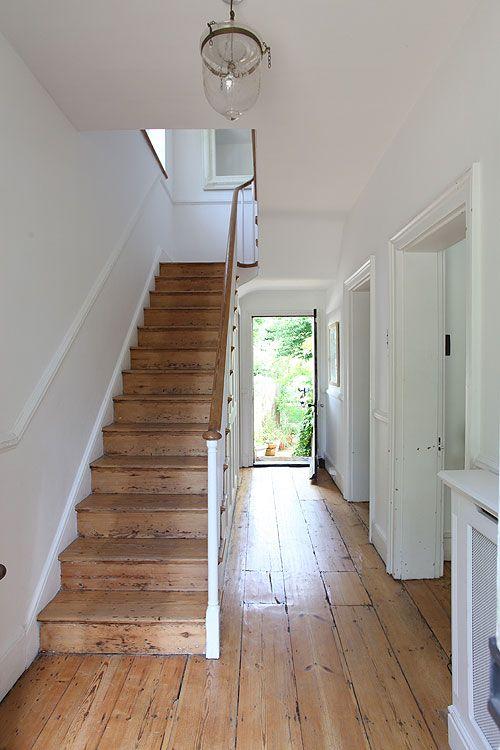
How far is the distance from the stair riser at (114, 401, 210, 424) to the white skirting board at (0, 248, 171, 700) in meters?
0.11

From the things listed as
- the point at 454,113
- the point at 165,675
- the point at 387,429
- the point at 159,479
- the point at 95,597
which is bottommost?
the point at 165,675

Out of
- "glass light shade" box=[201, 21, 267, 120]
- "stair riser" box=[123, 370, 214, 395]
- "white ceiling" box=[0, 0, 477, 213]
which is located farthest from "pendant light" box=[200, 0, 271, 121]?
"stair riser" box=[123, 370, 214, 395]

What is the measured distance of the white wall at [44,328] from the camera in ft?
6.22

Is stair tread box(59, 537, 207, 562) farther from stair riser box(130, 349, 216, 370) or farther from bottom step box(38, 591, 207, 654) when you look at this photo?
stair riser box(130, 349, 216, 370)

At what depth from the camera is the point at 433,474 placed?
8.55 feet

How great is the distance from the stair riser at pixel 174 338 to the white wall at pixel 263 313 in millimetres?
1699

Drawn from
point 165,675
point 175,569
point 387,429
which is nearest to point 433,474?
point 387,429

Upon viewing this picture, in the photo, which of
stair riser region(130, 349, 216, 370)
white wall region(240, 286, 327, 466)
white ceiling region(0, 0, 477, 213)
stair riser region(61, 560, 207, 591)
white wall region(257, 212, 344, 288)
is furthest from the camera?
white wall region(240, 286, 327, 466)

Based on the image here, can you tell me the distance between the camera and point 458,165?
5.90ft

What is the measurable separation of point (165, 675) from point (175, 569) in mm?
466

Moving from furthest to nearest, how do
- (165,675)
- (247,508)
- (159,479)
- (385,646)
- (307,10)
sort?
1. (247,508)
2. (159,479)
3. (385,646)
4. (165,675)
5. (307,10)

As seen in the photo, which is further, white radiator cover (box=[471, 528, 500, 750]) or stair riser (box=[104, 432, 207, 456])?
stair riser (box=[104, 432, 207, 456])

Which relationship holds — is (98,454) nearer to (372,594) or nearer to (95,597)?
(95,597)

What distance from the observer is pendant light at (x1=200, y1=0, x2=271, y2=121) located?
1.48 m
